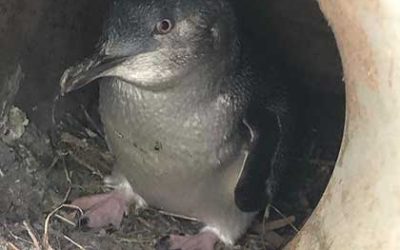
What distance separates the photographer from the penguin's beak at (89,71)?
2.56 metres

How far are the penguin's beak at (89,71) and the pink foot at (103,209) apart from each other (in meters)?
0.58

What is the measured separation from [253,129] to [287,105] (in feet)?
1.18

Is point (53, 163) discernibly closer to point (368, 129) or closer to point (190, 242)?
point (190, 242)

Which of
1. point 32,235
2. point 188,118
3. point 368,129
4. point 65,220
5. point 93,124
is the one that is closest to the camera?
point 368,129

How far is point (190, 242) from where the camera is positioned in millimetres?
3039

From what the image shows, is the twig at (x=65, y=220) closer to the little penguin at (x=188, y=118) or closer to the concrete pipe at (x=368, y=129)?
the little penguin at (x=188, y=118)

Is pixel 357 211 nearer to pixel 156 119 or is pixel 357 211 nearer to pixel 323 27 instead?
pixel 156 119

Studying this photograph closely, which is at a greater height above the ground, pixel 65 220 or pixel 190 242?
pixel 65 220

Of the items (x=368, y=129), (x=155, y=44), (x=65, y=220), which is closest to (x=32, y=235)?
(x=65, y=220)

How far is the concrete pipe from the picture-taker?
2068 mm

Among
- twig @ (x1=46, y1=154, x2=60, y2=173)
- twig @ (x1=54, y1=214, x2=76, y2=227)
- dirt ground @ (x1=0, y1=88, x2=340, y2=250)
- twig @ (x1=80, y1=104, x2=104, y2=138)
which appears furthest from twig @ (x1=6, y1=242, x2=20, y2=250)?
twig @ (x1=80, y1=104, x2=104, y2=138)

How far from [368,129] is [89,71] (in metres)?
0.74

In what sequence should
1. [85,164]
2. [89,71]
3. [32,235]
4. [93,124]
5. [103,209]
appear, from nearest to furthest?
1. [89,71]
2. [32,235]
3. [103,209]
4. [85,164]
5. [93,124]

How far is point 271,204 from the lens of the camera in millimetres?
3318
